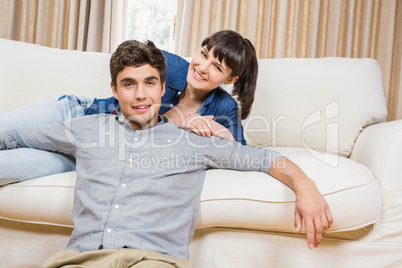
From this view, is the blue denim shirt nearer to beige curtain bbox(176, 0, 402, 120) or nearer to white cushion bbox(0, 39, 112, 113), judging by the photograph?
white cushion bbox(0, 39, 112, 113)

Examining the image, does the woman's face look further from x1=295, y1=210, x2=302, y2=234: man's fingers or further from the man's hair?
x1=295, y1=210, x2=302, y2=234: man's fingers

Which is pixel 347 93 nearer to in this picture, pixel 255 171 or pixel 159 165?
pixel 255 171

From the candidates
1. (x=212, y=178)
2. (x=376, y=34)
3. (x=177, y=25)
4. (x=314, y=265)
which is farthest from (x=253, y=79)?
(x=376, y=34)

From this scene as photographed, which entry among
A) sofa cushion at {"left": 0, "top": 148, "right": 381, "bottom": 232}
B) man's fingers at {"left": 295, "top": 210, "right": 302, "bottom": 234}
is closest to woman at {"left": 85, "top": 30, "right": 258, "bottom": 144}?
sofa cushion at {"left": 0, "top": 148, "right": 381, "bottom": 232}

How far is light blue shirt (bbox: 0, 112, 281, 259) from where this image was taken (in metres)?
1.00

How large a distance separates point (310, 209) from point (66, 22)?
226 cm

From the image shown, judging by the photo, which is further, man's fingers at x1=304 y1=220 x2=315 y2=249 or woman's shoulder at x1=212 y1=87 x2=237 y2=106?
woman's shoulder at x1=212 y1=87 x2=237 y2=106

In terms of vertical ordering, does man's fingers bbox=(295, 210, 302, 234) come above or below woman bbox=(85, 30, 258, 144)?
below

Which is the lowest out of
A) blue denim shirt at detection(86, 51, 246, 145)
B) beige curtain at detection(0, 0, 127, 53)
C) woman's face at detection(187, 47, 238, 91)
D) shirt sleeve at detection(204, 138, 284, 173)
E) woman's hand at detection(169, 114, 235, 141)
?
shirt sleeve at detection(204, 138, 284, 173)

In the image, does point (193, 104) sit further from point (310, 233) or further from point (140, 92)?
point (310, 233)

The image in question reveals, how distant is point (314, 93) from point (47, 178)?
1.18 m

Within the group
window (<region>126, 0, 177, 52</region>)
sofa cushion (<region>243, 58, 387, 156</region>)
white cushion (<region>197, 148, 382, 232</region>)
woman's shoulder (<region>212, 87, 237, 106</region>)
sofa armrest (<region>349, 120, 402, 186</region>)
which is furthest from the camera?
window (<region>126, 0, 177, 52</region>)

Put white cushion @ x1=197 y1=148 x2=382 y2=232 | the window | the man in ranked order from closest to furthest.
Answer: the man
white cushion @ x1=197 y1=148 x2=382 y2=232
the window

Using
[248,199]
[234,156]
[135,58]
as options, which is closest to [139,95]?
[135,58]
